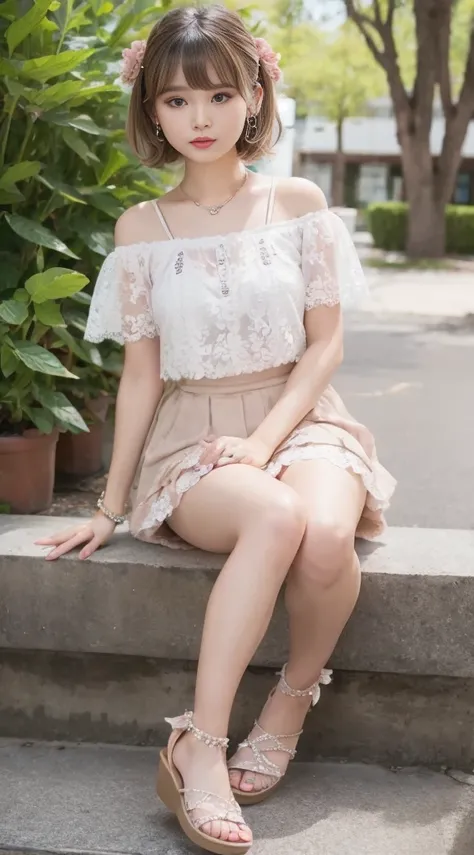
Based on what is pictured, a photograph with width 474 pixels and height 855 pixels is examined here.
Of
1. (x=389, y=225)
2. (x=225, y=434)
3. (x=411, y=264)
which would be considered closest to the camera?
(x=225, y=434)

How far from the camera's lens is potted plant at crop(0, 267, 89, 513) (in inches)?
104

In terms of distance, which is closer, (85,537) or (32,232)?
(85,537)

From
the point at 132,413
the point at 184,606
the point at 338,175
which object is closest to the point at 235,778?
the point at 184,606

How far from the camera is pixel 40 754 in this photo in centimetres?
239

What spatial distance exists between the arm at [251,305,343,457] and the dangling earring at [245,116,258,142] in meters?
0.44

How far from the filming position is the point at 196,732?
203 centimetres

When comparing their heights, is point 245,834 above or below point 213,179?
below

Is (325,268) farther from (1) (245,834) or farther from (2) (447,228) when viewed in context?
(2) (447,228)

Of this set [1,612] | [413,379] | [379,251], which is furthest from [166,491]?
[379,251]

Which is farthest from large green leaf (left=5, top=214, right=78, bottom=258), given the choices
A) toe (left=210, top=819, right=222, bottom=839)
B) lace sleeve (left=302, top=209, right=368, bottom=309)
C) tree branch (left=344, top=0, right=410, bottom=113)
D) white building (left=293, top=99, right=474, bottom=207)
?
white building (left=293, top=99, right=474, bottom=207)

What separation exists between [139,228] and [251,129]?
0.35 meters

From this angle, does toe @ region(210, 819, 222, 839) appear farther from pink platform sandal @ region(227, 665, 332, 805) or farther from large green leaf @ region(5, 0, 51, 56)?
large green leaf @ region(5, 0, 51, 56)

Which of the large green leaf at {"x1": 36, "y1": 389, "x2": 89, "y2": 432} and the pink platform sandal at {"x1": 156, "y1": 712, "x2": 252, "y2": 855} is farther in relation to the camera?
the large green leaf at {"x1": 36, "y1": 389, "x2": 89, "y2": 432}

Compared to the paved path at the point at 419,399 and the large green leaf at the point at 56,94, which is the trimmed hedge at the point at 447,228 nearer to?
the paved path at the point at 419,399
